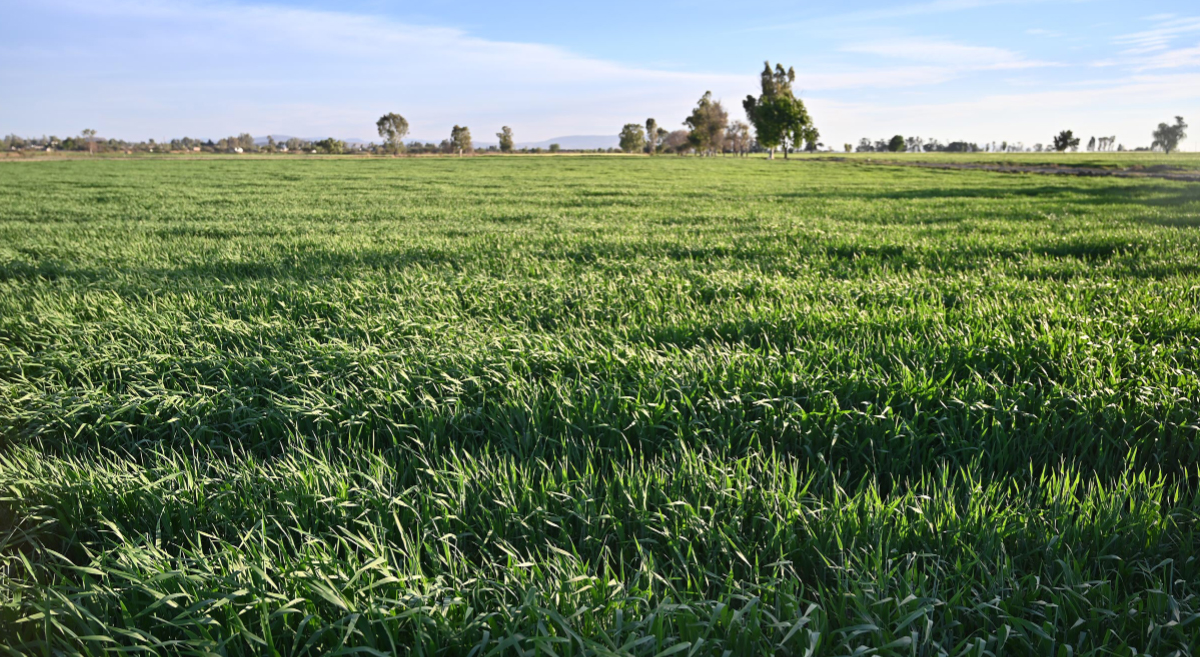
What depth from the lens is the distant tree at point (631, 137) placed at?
15141 centimetres

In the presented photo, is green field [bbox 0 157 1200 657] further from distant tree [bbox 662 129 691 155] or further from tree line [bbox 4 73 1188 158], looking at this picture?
distant tree [bbox 662 129 691 155]

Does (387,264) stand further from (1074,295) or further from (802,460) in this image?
(1074,295)

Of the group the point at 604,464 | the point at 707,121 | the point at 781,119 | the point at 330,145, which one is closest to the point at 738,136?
the point at 707,121

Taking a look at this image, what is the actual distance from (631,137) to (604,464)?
15720 centimetres

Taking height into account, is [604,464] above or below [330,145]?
below

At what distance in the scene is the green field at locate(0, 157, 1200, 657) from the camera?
5.34 ft

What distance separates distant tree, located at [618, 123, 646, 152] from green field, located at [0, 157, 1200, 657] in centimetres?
15310

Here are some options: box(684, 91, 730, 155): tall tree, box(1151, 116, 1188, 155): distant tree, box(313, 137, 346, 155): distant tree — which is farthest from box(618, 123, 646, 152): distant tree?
box(1151, 116, 1188, 155): distant tree

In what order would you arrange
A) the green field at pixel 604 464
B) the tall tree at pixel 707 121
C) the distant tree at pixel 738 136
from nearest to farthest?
the green field at pixel 604 464 → the tall tree at pixel 707 121 → the distant tree at pixel 738 136

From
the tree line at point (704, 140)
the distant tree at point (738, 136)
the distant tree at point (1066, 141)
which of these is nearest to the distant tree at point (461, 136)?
the tree line at point (704, 140)

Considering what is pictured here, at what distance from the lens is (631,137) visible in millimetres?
151250

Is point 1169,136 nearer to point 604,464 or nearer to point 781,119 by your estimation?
point 781,119

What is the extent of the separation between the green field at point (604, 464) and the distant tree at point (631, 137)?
153 meters

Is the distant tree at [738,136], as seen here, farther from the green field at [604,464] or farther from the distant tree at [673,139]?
the green field at [604,464]
